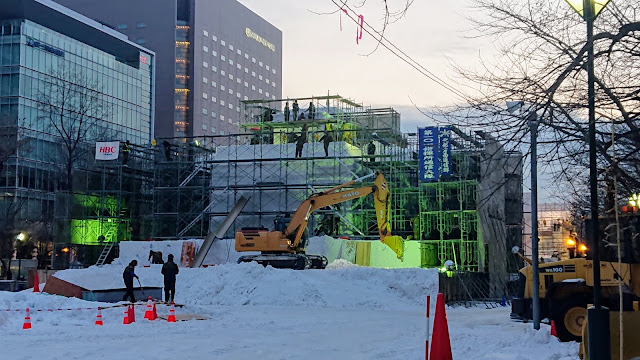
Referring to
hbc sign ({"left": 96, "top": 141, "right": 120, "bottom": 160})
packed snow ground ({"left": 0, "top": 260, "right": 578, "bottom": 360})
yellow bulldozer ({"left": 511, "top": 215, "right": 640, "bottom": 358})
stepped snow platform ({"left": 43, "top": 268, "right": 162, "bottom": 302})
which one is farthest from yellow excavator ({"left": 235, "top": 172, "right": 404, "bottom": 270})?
hbc sign ({"left": 96, "top": 141, "right": 120, "bottom": 160})

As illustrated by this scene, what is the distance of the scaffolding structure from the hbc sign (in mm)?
3224

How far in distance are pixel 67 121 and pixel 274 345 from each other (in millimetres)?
76878

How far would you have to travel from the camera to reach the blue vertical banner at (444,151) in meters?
44.3

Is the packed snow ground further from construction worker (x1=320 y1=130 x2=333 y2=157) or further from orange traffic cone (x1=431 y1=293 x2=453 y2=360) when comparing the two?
construction worker (x1=320 y1=130 x2=333 y2=157)

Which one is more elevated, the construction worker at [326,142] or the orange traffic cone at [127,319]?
the construction worker at [326,142]

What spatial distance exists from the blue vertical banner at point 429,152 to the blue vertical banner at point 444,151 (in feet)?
0.58

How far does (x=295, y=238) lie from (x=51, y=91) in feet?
187

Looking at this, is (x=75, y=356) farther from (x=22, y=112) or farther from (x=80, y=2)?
(x=80, y=2)

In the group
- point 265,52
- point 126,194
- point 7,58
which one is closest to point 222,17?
point 265,52

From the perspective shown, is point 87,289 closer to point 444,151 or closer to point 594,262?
point 594,262

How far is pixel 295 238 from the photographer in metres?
37.0

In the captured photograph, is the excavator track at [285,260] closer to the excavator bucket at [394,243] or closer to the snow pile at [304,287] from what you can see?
the snow pile at [304,287]

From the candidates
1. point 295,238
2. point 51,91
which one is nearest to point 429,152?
point 295,238

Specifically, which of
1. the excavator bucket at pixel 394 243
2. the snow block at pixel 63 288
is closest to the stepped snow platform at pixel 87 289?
the snow block at pixel 63 288
